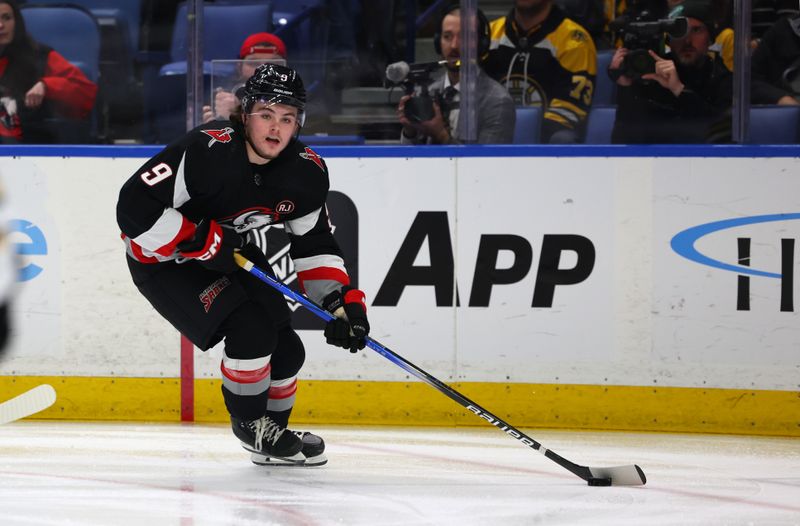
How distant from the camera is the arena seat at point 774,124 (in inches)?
154

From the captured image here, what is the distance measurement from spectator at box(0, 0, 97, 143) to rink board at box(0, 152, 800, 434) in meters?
0.17

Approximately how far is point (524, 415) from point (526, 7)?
1357 millimetres

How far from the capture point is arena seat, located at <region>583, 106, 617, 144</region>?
3.97 metres

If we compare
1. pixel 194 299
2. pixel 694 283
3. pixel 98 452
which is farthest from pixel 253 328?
pixel 694 283

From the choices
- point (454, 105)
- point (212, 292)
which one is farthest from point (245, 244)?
point (454, 105)

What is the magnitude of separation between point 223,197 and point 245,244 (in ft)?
0.79

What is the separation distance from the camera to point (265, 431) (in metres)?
3.25

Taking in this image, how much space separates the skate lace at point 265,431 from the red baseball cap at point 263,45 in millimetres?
1379

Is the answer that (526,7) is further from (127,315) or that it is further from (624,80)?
(127,315)

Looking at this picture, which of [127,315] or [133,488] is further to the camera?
[127,315]

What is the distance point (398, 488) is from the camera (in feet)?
9.98

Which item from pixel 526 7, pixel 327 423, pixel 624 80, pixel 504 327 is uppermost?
pixel 526 7

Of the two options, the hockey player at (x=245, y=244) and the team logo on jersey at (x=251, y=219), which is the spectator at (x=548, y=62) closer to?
the hockey player at (x=245, y=244)

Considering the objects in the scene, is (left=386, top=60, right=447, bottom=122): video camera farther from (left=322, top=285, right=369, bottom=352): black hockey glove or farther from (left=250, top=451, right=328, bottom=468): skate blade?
(left=250, top=451, right=328, bottom=468): skate blade
